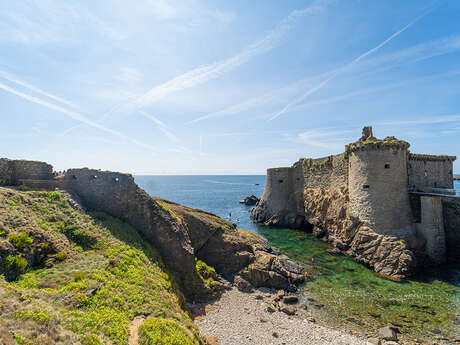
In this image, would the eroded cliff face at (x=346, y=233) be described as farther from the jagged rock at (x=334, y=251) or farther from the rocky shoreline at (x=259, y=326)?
the rocky shoreline at (x=259, y=326)

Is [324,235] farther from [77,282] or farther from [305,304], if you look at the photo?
[77,282]

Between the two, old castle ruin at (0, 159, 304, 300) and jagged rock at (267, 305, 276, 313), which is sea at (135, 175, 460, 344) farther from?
old castle ruin at (0, 159, 304, 300)

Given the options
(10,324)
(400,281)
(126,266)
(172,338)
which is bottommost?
(400,281)

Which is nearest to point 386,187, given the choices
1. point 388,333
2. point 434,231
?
point 434,231

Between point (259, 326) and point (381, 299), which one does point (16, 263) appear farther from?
point (381, 299)

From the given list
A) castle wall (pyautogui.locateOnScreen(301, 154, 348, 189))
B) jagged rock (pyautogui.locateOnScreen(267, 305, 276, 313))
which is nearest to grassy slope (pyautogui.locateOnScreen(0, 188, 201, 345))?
jagged rock (pyautogui.locateOnScreen(267, 305, 276, 313))

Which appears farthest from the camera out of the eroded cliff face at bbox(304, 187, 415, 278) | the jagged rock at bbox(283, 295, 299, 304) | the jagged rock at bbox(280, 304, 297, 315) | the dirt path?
the eroded cliff face at bbox(304, 187, 415, 278)

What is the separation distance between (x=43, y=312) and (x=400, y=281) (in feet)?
106

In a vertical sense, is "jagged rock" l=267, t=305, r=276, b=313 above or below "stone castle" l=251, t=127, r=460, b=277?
below

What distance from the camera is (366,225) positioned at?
104ft

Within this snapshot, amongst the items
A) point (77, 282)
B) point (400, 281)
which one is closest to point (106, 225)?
point (77, 282)

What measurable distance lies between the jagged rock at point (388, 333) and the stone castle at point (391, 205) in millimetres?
12046

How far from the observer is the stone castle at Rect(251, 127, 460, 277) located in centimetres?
2859

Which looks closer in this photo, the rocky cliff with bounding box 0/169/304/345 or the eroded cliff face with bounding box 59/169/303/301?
the rocky cliff with bounding box 0/169/304/345
